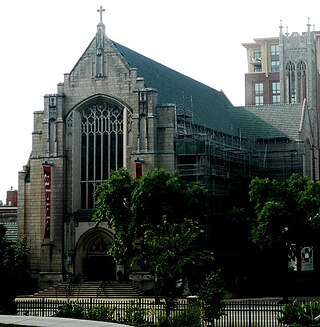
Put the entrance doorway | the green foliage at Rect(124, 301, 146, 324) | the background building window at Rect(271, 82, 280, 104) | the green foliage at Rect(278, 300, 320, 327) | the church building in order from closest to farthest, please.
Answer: the green foliage at Rect(278, 300, 320, 327), the green foliage at Rect(124, 301, 146, 324), the church building, the entrance doorway, the background building window at Rect(271, 82, 280, 104)

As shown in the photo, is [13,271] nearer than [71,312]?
No

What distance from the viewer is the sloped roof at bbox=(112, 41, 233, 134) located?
2680 inches

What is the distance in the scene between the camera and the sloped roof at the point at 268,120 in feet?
269

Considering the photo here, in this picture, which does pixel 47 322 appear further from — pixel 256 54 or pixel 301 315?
pixel 256 54

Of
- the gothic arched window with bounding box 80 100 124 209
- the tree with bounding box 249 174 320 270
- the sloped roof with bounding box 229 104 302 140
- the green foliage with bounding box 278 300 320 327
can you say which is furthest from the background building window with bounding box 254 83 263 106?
the green foliage with bounding box 278 300 320 327

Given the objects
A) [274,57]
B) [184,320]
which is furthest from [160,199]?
[274,57]

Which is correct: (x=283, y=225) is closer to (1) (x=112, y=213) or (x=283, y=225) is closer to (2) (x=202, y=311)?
(1) (x=112, y=213)

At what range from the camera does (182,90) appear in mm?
74125

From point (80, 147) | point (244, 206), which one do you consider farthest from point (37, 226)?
point (244, 206)

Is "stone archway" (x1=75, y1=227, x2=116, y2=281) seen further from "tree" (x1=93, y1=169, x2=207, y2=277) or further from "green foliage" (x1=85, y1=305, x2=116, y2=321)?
"green foliage" (x1=85, y1=305, x2=116, y2=321)

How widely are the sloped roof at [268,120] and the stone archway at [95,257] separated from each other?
2278 centimetres

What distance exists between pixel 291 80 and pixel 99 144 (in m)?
41.7

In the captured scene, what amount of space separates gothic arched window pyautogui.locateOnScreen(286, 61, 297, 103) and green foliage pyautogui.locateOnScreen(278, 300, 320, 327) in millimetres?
71595

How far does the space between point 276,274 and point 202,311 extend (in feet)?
104
